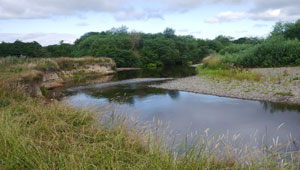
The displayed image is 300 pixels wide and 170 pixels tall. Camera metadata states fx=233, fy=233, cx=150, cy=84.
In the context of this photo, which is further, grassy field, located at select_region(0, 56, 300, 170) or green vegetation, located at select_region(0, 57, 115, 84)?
green vegetation, located at select_region(0, 57, 115, 84)

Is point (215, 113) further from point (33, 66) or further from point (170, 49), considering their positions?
point (170, 49)

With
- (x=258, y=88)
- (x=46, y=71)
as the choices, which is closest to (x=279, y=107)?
(x=258, y=88)

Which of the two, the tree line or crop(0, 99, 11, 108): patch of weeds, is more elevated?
the tree line

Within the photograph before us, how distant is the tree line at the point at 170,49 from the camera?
80.7ft

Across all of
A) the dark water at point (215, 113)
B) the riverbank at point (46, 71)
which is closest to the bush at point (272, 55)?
the dark water at point (215, 113)

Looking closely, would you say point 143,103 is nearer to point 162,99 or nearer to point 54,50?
point 162,99

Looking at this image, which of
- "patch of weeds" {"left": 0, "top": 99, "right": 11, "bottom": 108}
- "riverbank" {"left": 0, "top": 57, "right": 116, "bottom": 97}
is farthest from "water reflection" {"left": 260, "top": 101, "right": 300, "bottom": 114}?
"riverbank" {"left": 0, "top": 57, "right": 116, "bottom": 97}

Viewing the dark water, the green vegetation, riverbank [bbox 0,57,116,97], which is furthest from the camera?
riverbank [bbox 0,57,116,97]

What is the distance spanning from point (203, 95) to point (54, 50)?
48.7 meters

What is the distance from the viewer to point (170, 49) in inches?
2242

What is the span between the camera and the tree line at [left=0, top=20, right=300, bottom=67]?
24.6 m

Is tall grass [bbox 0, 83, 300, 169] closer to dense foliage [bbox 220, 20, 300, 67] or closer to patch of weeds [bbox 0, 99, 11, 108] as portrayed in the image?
patch of weeds [bbox 0, 99, 11, 108]

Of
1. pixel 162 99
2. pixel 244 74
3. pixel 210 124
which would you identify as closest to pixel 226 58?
pixel 244 74

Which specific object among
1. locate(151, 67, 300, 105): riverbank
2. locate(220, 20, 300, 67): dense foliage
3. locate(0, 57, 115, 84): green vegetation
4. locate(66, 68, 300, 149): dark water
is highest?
locate(220, 20, 300, 67): dense foliage
